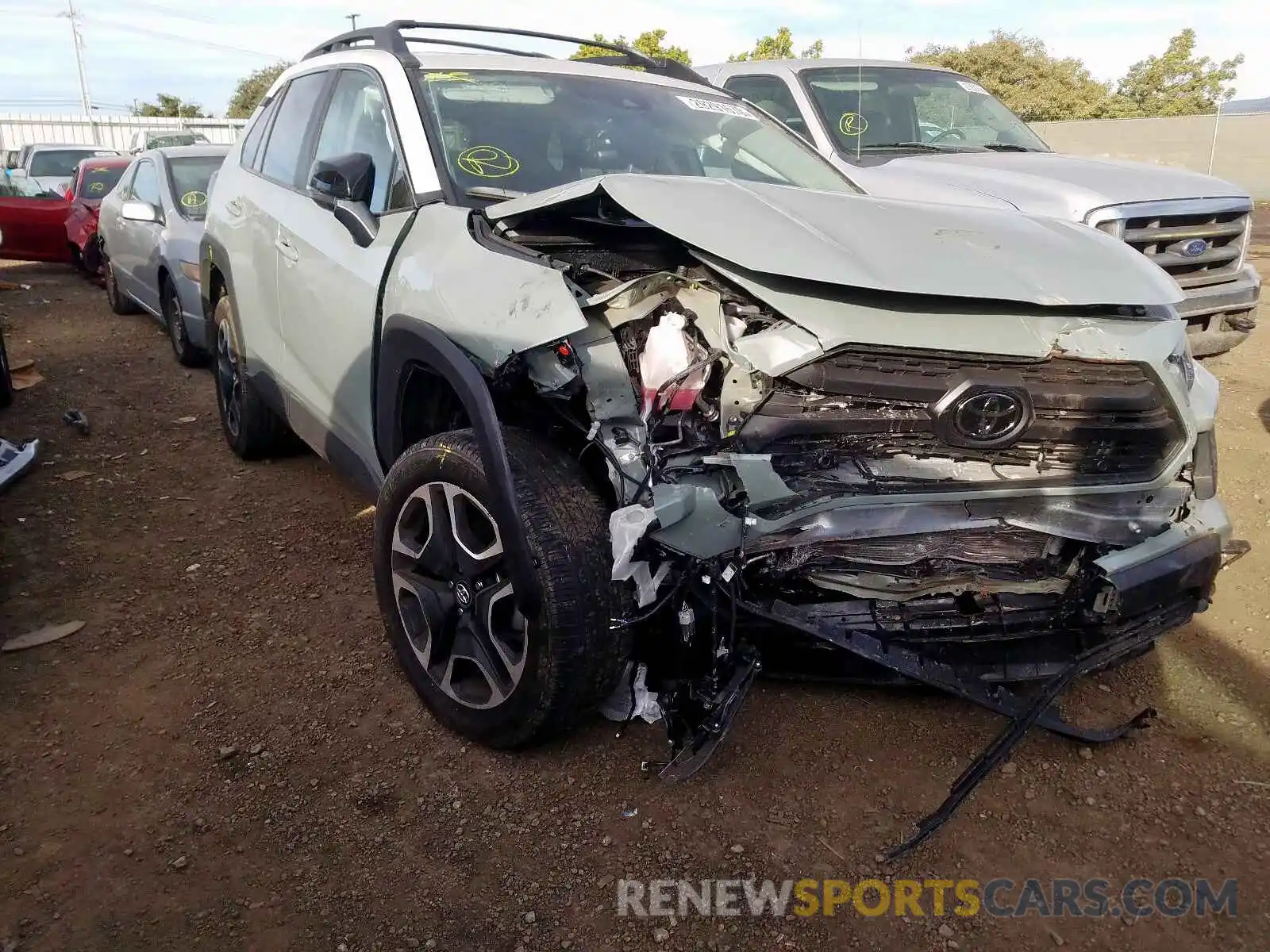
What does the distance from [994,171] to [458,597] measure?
15.7ft

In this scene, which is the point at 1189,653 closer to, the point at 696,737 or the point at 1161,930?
the point at 1161,930

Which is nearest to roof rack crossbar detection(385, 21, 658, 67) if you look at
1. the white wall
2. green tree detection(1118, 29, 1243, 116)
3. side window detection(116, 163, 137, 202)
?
side window detection(116, 163, 137, 202)

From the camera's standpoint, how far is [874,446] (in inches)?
95.7

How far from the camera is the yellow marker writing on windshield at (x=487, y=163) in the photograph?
3182 millimetres

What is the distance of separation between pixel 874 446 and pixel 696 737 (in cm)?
87

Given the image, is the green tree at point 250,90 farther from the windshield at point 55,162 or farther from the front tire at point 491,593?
the front tire at point 491,593

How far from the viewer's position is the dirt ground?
7.18 feet

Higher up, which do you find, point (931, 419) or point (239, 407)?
point (931, 419)

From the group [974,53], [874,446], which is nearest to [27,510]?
[874,446]

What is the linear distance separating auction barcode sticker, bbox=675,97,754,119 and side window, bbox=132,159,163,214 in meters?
4.87

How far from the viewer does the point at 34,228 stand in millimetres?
11719

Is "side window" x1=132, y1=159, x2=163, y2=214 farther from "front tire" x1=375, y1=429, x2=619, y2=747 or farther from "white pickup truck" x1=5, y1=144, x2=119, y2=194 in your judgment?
"white pickup truck" x1=5, y1=144, x2=119, y2=194

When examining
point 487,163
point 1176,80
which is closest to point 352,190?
point 487,163

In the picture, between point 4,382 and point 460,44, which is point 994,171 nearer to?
point 460,44
